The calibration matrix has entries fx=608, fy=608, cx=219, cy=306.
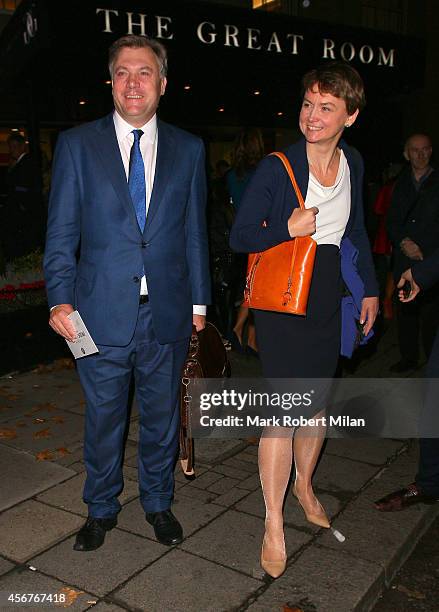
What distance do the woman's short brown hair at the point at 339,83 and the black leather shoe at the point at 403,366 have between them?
3.65 m

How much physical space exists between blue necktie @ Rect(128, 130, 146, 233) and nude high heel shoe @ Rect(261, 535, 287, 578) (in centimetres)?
167

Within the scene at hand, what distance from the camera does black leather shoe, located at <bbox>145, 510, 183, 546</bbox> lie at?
308cm

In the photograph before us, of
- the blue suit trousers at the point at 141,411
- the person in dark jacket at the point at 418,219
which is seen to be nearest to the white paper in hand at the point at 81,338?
the blue suit trousers at the point at 141,411

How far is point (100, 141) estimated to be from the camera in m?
2.77

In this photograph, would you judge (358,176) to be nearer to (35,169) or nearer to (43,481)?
(43,481)

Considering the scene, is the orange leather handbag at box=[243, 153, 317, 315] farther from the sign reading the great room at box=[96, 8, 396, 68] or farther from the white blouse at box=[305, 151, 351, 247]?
the sign reading the great room at box=[96, 8, 396, 68]

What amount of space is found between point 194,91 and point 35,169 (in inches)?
168

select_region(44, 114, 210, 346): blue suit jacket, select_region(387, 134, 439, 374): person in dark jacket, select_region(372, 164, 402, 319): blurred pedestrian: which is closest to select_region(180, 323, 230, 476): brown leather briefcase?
select_region(44, 114, 210, 346): blue suit jacket

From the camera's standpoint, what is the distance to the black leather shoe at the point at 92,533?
3.03 metres

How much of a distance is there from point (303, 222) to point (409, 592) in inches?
72.8

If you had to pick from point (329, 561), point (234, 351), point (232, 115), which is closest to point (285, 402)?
point (329, 561)

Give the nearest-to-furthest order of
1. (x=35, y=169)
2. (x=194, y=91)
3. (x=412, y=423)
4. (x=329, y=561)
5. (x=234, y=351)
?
(x=329, y=561) < (x=412, y=423) < (x=234, y=351) < (x=35, y=169) < (x=194, y=91)

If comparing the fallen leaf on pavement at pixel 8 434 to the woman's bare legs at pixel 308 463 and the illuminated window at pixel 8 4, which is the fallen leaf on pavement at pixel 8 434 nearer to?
the woman's bare legs at pixel 308 463

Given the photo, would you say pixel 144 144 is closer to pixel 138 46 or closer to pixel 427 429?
pixel 138 46
